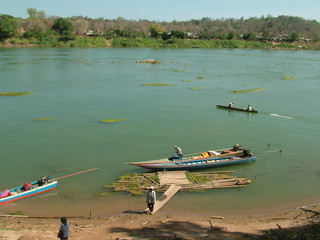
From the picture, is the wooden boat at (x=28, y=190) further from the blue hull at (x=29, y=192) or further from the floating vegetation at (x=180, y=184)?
the floating vegetation at (x=180, y=184)

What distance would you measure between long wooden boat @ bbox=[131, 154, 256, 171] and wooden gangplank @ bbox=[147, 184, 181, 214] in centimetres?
243

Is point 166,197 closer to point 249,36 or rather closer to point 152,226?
point 152,226

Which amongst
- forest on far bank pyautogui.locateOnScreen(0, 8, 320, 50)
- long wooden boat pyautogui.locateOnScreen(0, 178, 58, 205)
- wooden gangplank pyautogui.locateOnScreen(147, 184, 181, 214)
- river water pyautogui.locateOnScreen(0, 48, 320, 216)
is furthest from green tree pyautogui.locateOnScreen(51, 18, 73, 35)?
wooden gangplank pyautogui.locateOnScreen(147, 184, 181, 214)

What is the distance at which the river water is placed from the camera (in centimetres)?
1944

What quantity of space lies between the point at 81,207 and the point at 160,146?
9998mm

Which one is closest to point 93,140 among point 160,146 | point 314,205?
point 160,146

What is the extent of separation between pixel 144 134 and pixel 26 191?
12.6 meters

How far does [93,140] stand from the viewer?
28.0 metres

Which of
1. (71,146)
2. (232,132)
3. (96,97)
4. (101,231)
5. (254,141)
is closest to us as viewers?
(101,231)

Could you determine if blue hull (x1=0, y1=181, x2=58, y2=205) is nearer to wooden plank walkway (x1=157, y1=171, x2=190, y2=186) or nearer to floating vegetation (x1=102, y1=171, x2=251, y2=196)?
floating vegetation (x1=102, y1=171, x2=251, y2=196)

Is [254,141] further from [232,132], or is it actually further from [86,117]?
[86,117]

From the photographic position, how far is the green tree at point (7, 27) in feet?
362

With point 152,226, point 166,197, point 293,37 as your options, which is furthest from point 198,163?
point 293,37

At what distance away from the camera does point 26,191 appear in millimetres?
18922
